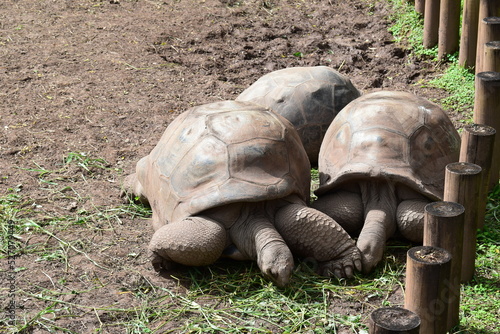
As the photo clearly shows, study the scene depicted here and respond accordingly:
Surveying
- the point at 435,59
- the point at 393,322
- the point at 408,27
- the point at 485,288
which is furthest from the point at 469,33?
the point at 393,322

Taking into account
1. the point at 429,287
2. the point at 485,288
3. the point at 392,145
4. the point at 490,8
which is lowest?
the point at 485,288

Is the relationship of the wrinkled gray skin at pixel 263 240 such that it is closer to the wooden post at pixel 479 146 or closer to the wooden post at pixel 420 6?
the wooden post at pixel 479 146

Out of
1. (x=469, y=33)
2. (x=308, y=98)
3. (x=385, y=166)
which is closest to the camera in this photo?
(x=385, y=166)

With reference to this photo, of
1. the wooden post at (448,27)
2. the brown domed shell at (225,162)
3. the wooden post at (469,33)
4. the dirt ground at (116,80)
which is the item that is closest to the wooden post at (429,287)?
the dirt ground at (116,80)

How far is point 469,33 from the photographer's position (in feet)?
19.6

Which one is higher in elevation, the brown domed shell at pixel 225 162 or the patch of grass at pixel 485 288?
the brown domed shell at pixel 225 162

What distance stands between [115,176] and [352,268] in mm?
2079

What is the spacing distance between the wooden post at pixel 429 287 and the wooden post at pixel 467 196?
2.15ft

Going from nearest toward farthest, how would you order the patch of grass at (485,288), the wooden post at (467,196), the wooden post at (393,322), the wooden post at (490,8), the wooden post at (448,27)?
the wooden post at (393,322), the patch of grass at (485,288), the wooden post at (467,196), the wooden post at (490,8), the wooden post at (448,27)

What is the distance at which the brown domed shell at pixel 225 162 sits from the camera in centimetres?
371

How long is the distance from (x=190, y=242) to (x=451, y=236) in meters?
1.32

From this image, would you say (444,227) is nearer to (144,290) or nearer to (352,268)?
(352,268)

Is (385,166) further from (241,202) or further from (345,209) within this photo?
(241,202)

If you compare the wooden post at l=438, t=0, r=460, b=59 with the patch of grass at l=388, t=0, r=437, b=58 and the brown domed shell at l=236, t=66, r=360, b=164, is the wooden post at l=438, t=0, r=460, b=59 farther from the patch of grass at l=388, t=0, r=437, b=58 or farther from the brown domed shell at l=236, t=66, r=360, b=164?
the brown domed shell at l=236, t=66, r=360, b=164
